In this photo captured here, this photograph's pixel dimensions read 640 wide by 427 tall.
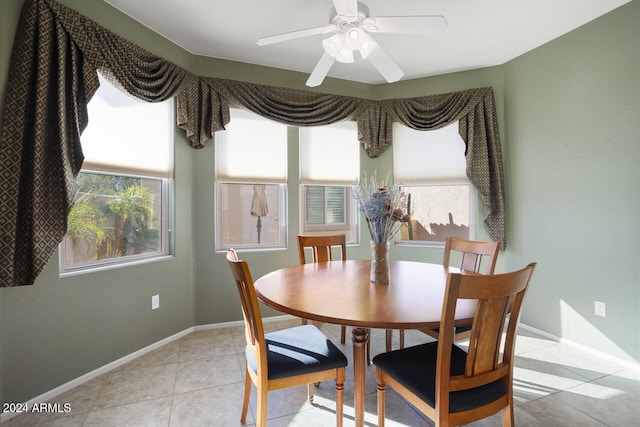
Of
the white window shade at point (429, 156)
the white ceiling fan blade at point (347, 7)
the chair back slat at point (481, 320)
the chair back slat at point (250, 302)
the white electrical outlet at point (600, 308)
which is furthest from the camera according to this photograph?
the white window shade at point (429, 156)

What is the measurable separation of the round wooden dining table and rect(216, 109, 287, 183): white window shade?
144cm

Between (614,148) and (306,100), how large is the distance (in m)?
2.60

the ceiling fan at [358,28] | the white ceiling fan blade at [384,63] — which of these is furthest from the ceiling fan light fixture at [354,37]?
the white ceiling fan blade at [384,63]

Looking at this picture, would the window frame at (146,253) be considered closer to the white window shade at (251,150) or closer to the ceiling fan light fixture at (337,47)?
the white window shade at (251,150)

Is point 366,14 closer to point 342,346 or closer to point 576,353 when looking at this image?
point 342,346

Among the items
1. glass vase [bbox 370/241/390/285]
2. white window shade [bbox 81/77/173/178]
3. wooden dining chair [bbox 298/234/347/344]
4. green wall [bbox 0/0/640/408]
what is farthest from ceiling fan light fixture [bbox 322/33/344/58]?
white window shade [bbox 81/77/173/178]

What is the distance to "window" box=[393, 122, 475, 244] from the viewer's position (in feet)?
10.9

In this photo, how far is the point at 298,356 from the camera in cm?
145

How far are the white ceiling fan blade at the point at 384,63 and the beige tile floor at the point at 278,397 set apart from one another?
2106mm

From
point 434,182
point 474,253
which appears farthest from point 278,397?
point 434,182

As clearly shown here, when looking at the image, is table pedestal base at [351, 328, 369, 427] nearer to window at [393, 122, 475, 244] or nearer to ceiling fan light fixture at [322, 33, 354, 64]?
ceiling fan light fixture at [322, 33, 354, 64]

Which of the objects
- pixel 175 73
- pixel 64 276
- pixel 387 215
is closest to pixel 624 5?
pixel 387 215

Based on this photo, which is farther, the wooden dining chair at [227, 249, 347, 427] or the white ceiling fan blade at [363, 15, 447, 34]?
the white ceiling fan blade at [363, 15, 447, 34]

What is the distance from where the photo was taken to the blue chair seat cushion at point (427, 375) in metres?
1.14
